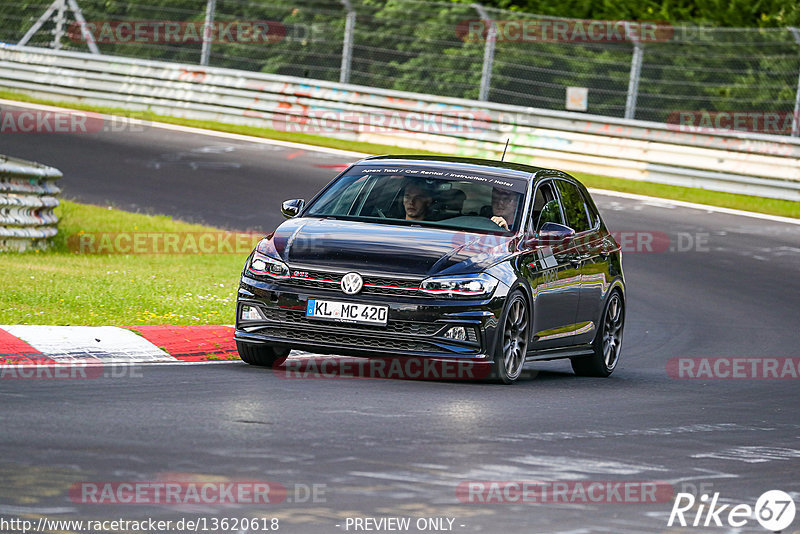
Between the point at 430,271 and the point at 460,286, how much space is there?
223mm

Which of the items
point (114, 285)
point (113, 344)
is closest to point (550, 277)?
point (113, 344)

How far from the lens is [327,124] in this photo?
28.7 meters

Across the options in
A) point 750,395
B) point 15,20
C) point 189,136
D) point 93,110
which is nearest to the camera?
point 750,395

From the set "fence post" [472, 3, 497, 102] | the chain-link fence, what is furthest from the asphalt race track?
"fence post" [472, 3, 497, 102]

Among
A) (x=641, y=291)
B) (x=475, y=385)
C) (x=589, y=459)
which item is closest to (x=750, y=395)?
(x=475, y=385)

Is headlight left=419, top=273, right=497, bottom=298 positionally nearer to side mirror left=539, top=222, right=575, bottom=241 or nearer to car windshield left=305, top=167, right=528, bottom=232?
car windshield left=305, top=167, right=528, bottom=232

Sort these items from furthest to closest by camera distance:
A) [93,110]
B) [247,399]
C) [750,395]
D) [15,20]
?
1. [15,20]
2. [93,110]
3. [750,395]
4. [247,399]

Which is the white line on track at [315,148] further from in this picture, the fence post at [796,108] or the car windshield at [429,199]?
the car windshield at [429,199]

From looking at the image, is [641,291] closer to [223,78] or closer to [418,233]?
[418,233]

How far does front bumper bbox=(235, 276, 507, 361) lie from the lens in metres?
10.1

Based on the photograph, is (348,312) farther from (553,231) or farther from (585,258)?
(585,258)

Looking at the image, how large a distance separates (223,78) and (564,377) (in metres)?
18.0

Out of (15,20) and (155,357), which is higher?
(15,20)

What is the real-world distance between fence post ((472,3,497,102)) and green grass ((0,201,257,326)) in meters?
9.37
